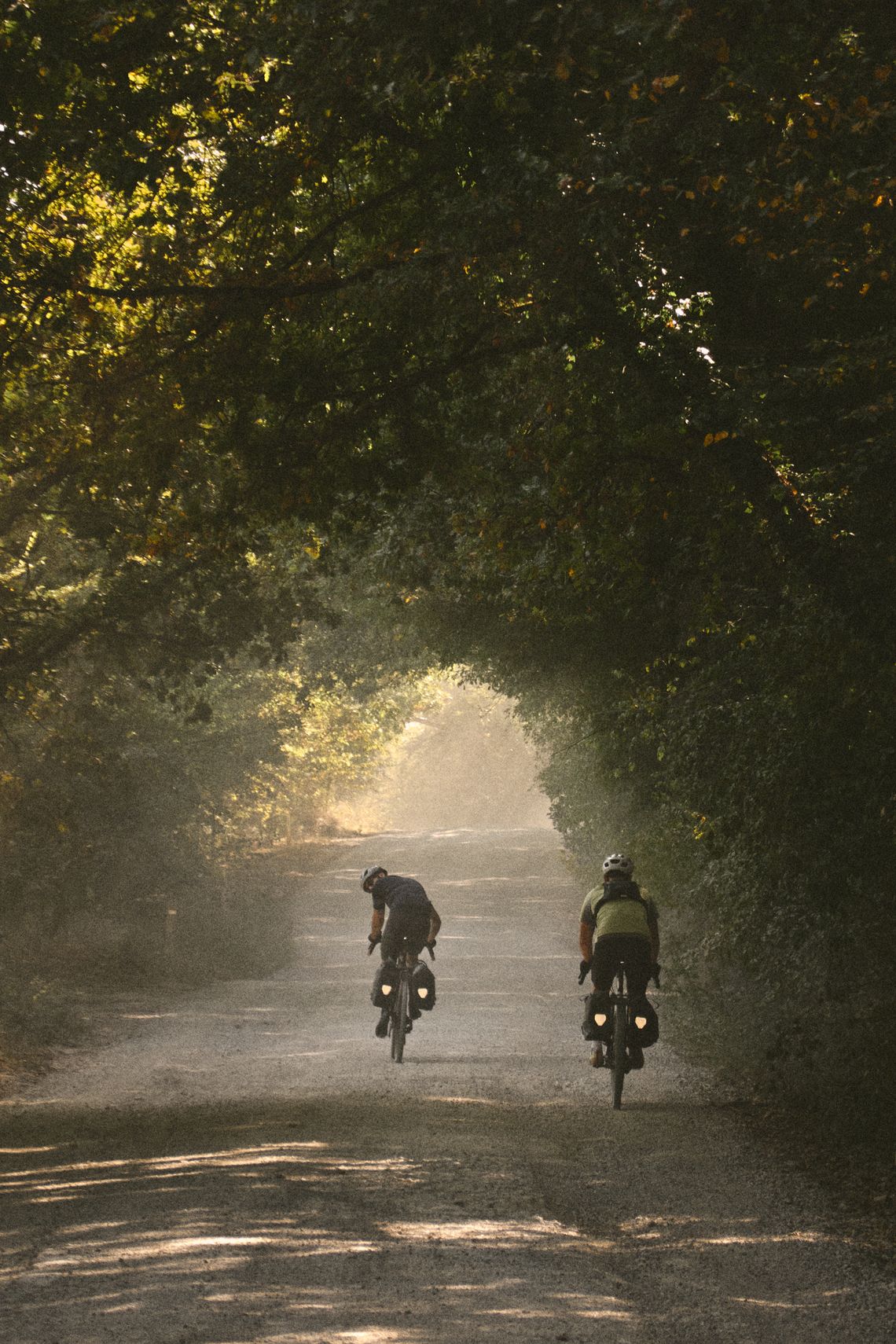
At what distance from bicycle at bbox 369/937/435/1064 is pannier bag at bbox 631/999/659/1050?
2842 mm

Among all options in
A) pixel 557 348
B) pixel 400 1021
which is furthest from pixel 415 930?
pixel 557 348

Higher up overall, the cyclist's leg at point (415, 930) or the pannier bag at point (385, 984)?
the cyclist's leg at point (415, 930)

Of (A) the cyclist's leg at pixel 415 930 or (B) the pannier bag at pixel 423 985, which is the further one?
(B) the pannier bag at pixel 423 985

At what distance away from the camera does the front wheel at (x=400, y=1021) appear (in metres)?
13.8

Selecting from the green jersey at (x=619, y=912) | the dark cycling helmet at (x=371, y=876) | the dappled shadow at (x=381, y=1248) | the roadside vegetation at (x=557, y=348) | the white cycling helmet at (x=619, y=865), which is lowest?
the dappled shadow at (x=381, y=1248)

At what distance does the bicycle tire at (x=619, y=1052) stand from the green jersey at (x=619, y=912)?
0.60m

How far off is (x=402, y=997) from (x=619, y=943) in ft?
10.3

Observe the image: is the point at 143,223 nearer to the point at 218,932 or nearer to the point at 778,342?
the point at 778,342

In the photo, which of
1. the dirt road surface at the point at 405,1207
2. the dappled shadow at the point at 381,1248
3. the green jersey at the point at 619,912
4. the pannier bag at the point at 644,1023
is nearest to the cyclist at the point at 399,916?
the dirt road surface at the point at 405,1207

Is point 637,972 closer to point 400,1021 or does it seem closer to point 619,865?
point 619,865

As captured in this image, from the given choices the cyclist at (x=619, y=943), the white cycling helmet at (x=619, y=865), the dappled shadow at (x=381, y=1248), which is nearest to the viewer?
the dappled shadow at (x=381, y=1248)

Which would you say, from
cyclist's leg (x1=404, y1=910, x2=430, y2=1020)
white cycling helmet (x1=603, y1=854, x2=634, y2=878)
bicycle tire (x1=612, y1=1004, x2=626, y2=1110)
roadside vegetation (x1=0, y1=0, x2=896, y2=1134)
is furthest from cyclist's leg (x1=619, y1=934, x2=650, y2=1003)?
cyclist's leg (x1=404, y1=910, x2=430, y2=1020)

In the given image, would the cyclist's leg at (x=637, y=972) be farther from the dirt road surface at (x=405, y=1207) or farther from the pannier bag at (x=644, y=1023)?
the dirt road surface at (x=405, y=1207)

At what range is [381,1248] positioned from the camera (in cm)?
679
